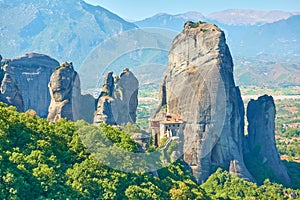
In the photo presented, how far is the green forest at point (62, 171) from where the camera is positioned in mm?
15617

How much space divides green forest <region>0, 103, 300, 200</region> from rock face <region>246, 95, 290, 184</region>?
15346 mm

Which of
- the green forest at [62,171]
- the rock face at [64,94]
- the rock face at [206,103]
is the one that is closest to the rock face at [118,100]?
the rock face at [64,94]

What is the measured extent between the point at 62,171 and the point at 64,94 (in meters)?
16.5

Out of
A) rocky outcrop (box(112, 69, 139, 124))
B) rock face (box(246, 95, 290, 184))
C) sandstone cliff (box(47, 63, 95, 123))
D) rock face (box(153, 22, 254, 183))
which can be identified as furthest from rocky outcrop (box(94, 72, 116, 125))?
rock face (box(246, 95, 290, 184))

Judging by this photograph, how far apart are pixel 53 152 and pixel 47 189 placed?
2.41 m

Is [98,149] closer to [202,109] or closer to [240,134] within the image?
[202,109]

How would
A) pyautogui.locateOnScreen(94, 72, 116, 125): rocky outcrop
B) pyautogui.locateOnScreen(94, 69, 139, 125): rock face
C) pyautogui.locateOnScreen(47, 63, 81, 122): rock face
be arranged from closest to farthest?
pyautogui.locateOnScreen(47, 63, 81, 122): rock face → pyautogui.locateOnScreen(94, 72, 116, 125): rocky outcrop → pyautogui.locateOnScreen(94, 69, 139, 125): rock face

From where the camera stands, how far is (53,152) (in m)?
17.9

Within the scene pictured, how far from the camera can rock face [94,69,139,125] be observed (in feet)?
109

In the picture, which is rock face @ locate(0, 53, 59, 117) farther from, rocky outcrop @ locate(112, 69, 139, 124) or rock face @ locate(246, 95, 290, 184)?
rock face @ locate(246, 95, 290, 184)

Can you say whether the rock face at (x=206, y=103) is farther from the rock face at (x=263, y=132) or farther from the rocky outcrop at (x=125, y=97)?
the rock face at (x=263, y=132)

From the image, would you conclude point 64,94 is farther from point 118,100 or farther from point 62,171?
point 62,171

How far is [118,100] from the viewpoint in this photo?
114ft

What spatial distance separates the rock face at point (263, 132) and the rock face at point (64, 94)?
12178 mm
